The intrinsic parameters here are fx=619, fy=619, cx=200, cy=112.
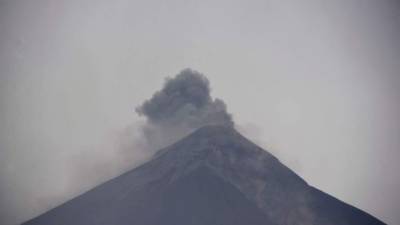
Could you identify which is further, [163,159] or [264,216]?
[163,159]

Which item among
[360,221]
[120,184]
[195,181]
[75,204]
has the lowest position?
[75,204]

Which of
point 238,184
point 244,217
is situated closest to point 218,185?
point 238,184

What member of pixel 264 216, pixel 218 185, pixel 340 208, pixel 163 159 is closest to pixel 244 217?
pixel 264 216

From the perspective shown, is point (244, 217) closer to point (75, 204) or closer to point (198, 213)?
point (198, 213)

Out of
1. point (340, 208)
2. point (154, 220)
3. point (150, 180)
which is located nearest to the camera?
point (154, 220)

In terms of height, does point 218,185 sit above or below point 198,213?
above

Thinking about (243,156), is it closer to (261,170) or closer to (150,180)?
(261,170)

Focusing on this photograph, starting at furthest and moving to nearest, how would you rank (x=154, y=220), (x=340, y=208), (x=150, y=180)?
1. (x=150, y=180)
2. (x=340, y=208)
3. (x=154, y=220)
